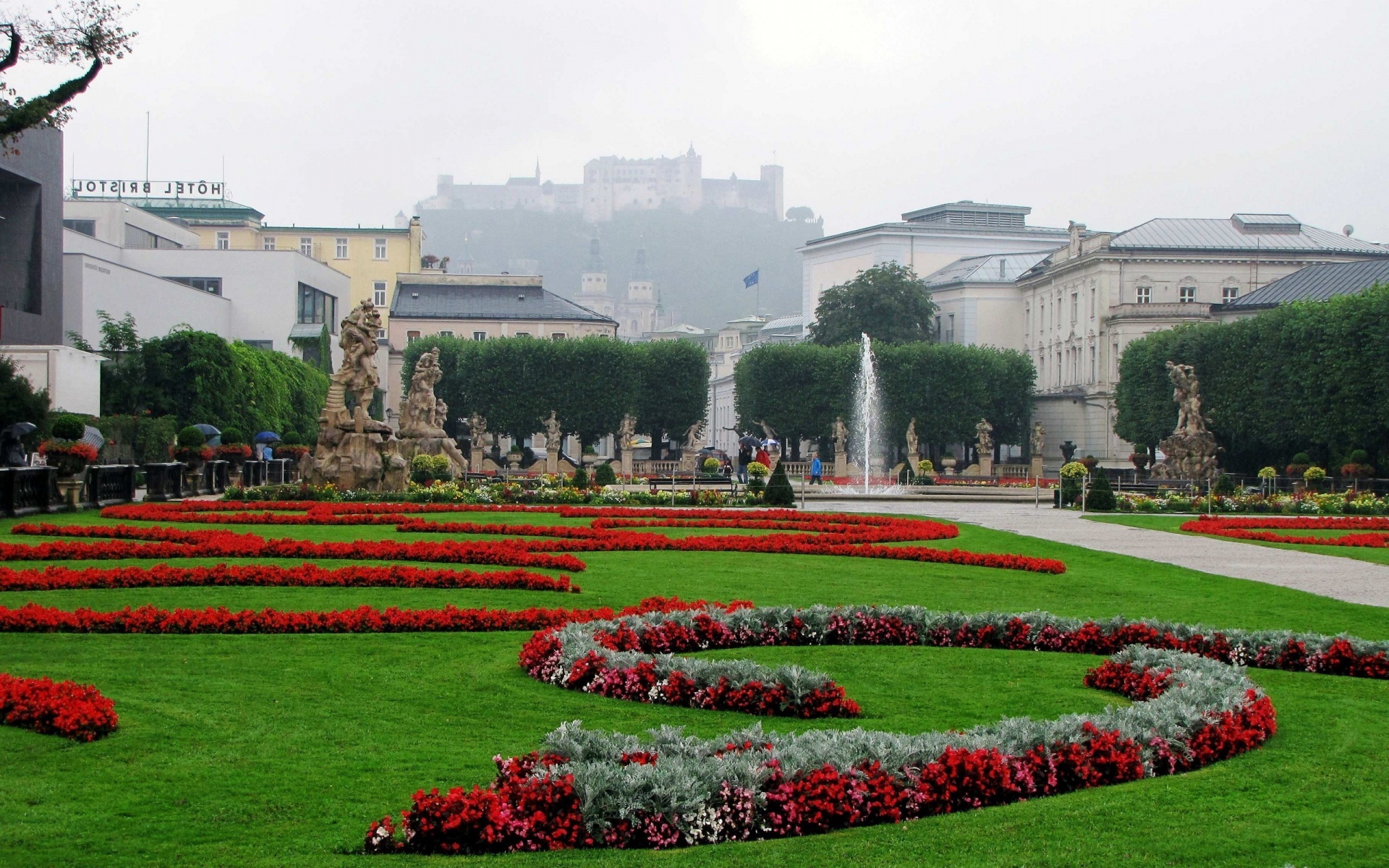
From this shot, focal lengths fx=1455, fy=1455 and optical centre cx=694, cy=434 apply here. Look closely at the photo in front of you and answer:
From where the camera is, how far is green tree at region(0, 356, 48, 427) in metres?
33.7

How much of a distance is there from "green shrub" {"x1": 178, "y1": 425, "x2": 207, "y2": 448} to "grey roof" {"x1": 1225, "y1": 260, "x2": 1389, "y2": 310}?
172 ft

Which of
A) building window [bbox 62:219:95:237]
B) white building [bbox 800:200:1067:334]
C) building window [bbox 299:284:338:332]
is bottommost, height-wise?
building window [bbox 299:284:338:332]

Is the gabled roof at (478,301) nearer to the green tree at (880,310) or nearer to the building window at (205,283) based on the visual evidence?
the green tree at (880,310)

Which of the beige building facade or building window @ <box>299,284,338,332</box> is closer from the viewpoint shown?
building window @ <box>299,284,338,332</box>

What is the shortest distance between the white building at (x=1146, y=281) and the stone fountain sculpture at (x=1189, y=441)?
98.4 feet

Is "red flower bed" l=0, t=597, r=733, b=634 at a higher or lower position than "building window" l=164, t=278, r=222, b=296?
lower

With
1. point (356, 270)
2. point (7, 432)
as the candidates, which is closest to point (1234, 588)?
point (7, 432)

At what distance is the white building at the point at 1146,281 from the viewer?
Result: 3214 inches

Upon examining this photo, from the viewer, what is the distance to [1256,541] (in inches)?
1066

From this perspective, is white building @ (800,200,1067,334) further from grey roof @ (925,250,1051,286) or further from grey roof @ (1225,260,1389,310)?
grey roof @ (1225,260,1389,310)

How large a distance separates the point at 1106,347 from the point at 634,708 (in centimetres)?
7700

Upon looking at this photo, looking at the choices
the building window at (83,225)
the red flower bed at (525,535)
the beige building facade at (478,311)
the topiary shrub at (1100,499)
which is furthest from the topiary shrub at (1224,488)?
the building window at (83,225)

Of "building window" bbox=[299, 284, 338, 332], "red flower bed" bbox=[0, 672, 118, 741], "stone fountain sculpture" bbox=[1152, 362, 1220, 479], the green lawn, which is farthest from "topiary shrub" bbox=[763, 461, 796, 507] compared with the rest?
"building window" bbox=[299, 284, 338, 332]

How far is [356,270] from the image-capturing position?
10388 cm
